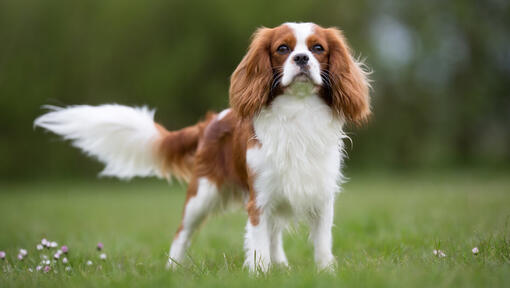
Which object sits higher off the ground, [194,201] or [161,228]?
[194,201]

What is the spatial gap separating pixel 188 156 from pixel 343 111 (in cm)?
179

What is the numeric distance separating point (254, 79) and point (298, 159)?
2.16 ft

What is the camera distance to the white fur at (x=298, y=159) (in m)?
3.66

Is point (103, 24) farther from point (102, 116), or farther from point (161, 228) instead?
point (102, 116)

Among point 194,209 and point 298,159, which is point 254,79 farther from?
point 194,209

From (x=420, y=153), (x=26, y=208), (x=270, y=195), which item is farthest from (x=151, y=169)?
(x=420, y=153)

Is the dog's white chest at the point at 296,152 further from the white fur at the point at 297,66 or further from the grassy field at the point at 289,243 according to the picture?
the grassy field at the point at 289,243

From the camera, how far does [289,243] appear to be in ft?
18.6

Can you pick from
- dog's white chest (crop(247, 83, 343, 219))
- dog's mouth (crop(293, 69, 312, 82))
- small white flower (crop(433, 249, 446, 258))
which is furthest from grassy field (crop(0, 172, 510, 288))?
dog's mouth (crop(293, 69, 312, 82))

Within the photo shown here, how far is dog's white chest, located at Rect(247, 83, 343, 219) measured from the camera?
3654mm

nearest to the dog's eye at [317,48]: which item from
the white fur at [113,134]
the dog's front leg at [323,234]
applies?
the dog's front leg at [323,234]

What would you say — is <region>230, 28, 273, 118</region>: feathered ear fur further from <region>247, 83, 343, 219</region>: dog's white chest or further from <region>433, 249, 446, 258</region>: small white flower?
<region>433, 249, 446, 258</region>: small white flower

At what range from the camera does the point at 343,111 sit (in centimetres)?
374

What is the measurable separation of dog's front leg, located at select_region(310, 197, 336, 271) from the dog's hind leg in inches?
37.7
